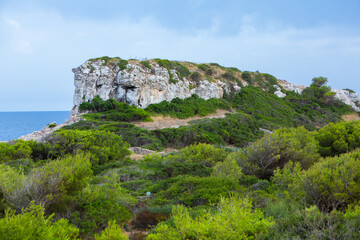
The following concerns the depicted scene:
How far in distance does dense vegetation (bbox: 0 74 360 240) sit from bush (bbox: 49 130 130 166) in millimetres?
51

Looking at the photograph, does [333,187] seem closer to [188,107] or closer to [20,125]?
[188,107]

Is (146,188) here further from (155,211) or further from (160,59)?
(160,59)

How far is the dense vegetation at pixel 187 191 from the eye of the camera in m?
3.64

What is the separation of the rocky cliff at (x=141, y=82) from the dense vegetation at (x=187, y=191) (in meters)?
17.3

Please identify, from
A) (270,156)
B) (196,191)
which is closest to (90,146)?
(196,191)

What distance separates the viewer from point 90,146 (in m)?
12.0

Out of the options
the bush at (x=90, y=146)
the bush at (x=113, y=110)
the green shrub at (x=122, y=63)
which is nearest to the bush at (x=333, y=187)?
the bush at (x=90, y=146)

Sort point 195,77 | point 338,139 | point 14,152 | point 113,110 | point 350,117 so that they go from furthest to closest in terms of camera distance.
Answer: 1. point 350,117
2. point 195,77
3. point 113,110
4. point 338,139
5. point 14,152

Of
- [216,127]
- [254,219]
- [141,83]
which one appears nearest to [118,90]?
[141,83]

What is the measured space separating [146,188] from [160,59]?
101ft

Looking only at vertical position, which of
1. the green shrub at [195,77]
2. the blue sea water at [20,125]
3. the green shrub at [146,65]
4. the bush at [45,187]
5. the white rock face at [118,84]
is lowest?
the blue sea water at [20,125]

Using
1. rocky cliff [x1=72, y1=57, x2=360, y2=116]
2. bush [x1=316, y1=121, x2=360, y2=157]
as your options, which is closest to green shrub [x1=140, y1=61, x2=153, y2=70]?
rocky cliff [x1=72, y1=57, x2=360, y2=116]

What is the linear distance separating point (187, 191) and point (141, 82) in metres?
24.9

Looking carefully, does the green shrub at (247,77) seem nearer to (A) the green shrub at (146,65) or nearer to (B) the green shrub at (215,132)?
(B) the green shrub at (215,132)
